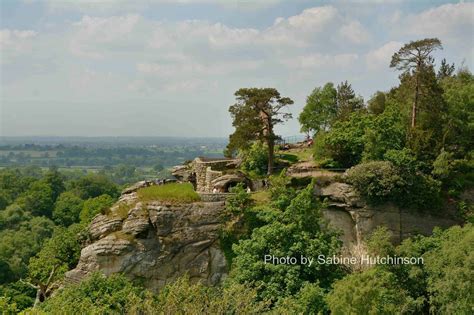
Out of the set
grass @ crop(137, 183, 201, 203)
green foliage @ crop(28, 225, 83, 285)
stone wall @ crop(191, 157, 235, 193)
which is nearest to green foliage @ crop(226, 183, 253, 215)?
grass @ crop(137, 183, 201, 203)

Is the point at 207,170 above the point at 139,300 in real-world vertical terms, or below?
above

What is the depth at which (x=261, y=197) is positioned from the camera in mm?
27594

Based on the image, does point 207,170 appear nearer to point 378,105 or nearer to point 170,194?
point 170,194

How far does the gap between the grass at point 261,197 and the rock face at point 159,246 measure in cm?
219

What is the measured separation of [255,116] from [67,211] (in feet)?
148

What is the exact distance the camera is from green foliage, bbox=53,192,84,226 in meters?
65.3

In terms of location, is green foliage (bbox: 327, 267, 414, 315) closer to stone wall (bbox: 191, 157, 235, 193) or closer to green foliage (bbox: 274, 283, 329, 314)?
green foliage (bbox: 274, 283, 329, 314)

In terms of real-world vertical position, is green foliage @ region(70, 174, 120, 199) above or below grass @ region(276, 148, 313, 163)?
below

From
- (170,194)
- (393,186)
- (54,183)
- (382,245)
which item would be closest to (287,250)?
(382,245)

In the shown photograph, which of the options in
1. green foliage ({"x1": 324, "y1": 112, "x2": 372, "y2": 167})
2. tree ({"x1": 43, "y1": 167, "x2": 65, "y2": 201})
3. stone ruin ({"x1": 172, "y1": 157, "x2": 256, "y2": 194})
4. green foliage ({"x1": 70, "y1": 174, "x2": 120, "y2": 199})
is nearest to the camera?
stone ruin ({"x1": 172, "y1": 157, "x2": 256, "y2": 194})

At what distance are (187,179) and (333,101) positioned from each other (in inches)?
657

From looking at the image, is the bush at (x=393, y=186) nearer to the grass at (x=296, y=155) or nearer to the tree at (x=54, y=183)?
the grass at (x=296, y=155)

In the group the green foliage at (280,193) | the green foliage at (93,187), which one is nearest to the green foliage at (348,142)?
the green foliage at (280,193)

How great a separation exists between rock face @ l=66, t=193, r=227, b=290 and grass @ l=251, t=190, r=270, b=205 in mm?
2191
